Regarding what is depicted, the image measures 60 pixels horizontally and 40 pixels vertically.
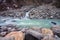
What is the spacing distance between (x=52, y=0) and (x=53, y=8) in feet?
2.62

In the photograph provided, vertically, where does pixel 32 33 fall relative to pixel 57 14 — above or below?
above

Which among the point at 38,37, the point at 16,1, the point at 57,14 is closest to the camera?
the point at 38,37

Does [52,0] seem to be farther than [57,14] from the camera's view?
Yes

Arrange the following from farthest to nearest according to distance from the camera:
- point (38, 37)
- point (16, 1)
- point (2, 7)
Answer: point (16, 1) → point (2, 7) → point (38, 37)

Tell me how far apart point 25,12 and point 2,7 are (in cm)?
145

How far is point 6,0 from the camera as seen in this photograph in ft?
27.8

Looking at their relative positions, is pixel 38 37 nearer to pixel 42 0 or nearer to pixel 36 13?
pixel 36 13

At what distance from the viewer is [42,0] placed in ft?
29.9

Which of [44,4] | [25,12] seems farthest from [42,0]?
[25,12]

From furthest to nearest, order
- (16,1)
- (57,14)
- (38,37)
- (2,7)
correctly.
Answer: (16,1)
(2,7)
(57,14)
(38,37)

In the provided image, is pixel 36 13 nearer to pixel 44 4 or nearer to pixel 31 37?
pixel 44 4

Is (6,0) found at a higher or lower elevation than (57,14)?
higher

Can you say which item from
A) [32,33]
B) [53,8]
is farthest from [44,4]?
[32,33]

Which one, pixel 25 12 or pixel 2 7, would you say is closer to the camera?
pixel 25 12
